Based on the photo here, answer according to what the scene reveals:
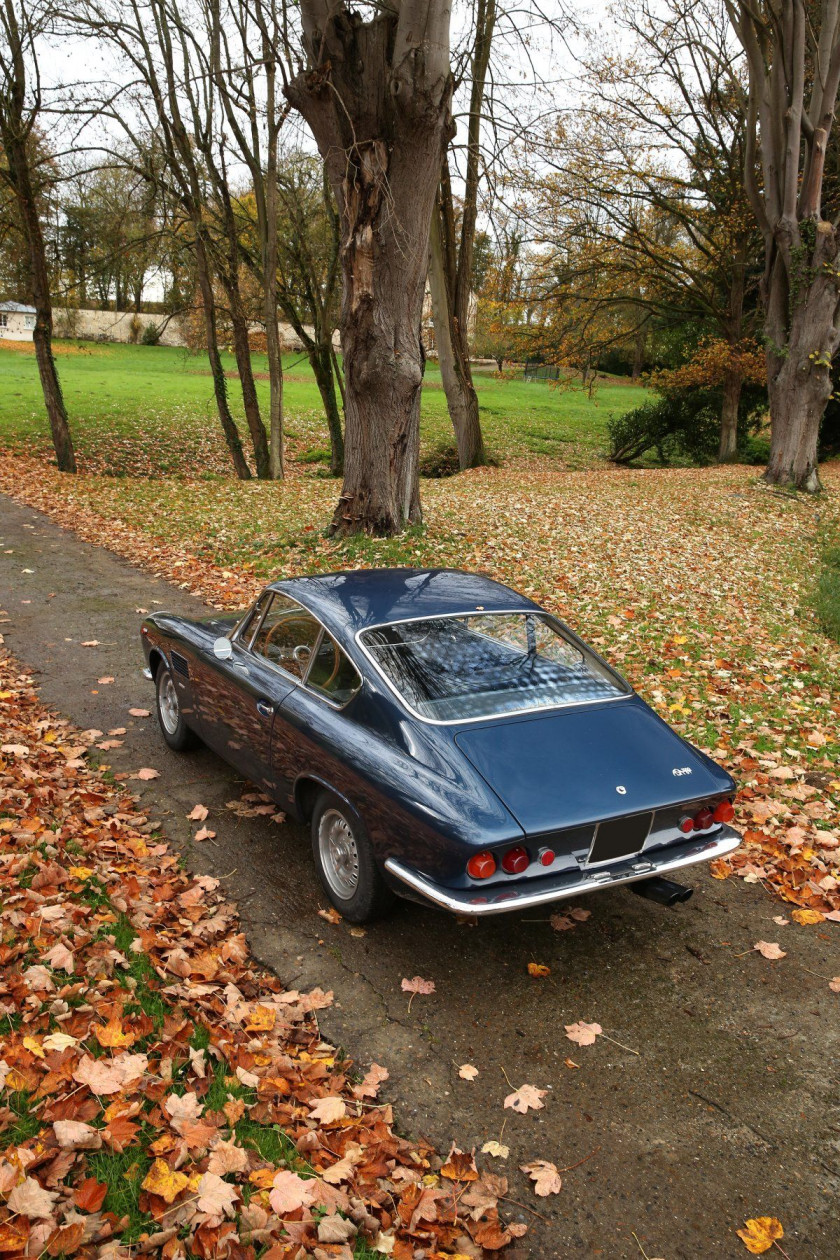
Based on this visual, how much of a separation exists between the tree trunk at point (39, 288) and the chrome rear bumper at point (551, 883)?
18664mm

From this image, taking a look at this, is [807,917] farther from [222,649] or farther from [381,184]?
[381,184]

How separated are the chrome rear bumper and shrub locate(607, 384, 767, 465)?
27.6 m

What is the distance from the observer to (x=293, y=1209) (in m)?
2.55

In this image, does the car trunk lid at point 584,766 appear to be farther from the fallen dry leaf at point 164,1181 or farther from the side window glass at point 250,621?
the side window glass at point 250,621

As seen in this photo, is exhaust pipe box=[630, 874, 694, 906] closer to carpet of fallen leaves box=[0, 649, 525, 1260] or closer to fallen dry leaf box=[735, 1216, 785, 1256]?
fallen dry leaf box=[735, 1216, 785, 1256]

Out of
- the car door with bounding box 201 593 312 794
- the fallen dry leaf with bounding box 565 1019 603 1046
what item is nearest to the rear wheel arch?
the car door with bounding box 201 593 312 794

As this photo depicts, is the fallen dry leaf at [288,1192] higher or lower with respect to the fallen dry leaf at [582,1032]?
higher

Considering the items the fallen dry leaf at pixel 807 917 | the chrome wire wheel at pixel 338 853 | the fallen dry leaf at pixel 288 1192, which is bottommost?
the fallen dry leaf at pixel 807 917

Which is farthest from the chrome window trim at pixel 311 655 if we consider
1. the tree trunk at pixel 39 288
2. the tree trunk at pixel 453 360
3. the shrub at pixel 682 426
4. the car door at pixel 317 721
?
the shrub at pixel 682 426

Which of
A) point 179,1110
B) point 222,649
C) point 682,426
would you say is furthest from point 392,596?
point 682,426

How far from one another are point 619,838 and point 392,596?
1.81m

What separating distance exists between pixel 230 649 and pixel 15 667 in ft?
10.8

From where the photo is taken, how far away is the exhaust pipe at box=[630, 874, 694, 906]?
3850 millimetres

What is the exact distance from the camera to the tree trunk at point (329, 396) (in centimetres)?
2347
